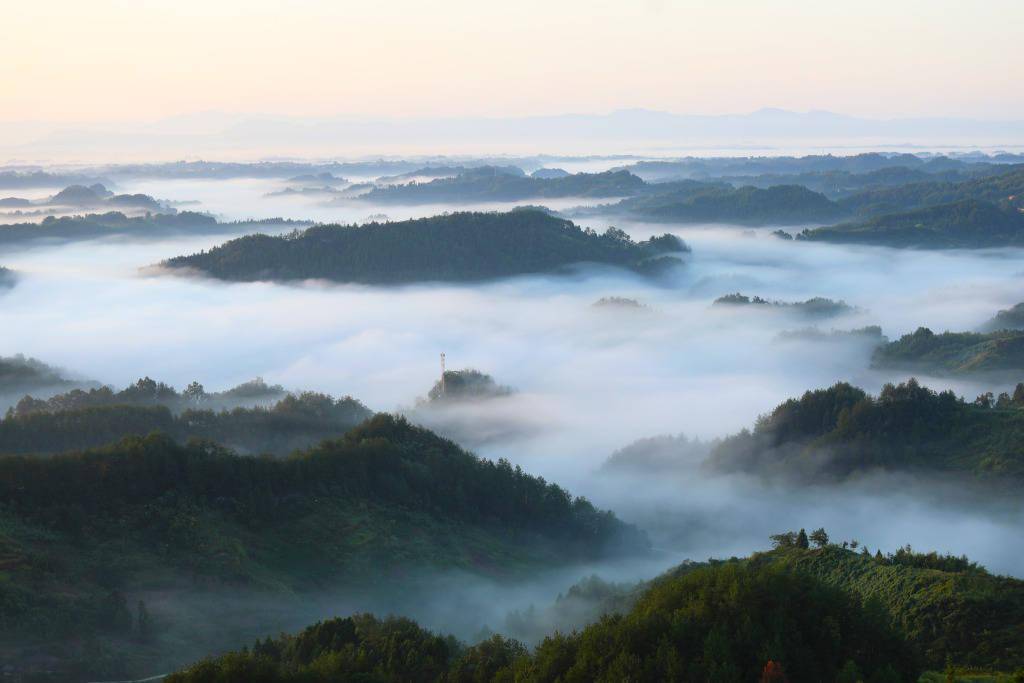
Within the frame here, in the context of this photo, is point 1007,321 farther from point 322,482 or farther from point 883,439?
point 322,482

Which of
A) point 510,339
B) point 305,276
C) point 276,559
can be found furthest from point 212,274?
point 276,559

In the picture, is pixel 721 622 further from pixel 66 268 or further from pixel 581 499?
pixel 66 268

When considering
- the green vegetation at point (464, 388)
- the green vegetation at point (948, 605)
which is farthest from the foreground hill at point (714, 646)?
the green vegetation at point (464, 388)

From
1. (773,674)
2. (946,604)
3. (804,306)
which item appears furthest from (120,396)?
(804,306)

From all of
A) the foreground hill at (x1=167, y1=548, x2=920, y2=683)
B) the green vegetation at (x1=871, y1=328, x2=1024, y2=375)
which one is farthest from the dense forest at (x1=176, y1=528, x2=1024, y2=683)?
the green vegetation at (x1=871, y1=328, x2=1024, y2=375)

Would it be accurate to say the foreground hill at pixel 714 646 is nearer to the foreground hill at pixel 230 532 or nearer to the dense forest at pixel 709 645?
the dense forest at pixel 709 645

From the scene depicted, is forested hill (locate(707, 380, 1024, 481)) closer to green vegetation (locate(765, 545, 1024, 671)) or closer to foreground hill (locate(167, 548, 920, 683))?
green vegetation (locate(765, 545, 1024, 671))
